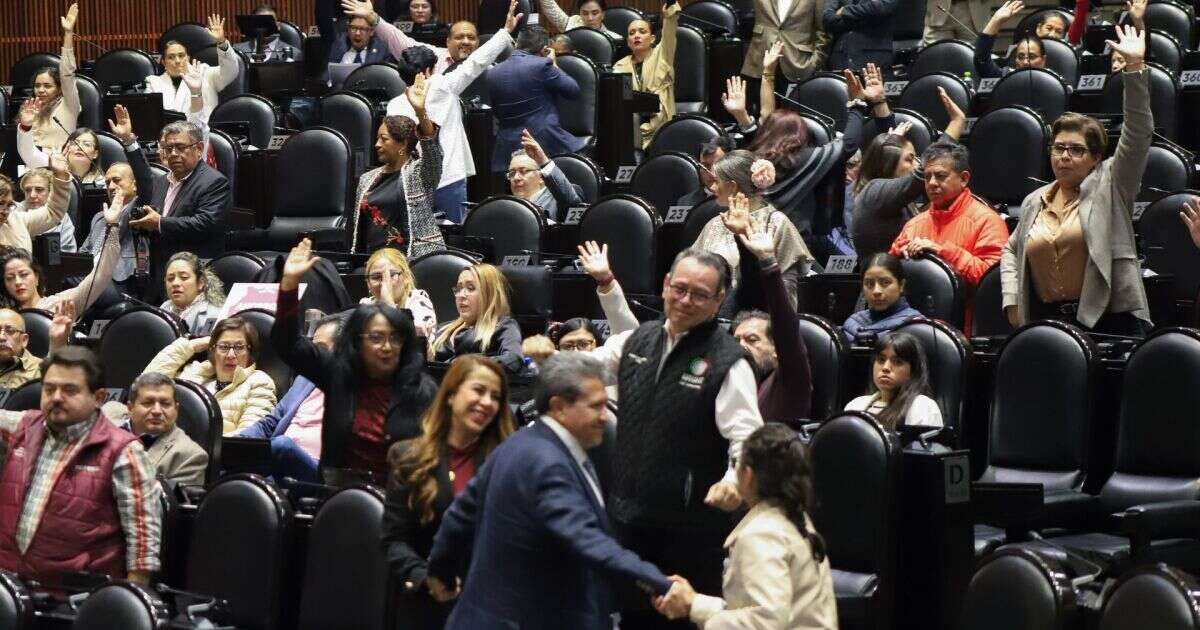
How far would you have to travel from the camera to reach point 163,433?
15.9 ft

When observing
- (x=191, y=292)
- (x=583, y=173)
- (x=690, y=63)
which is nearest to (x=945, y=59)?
(x=690, y=63)

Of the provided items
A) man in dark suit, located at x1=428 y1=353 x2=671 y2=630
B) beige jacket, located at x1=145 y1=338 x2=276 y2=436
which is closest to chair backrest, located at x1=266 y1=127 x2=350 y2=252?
beige jacket, located at x1=145 y1=338 x2=276 y2=436

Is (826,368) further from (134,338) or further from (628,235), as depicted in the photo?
(134,338)

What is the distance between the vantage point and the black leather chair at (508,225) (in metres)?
6.64

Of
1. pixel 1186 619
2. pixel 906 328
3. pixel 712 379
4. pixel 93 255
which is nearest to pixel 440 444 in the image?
pixel 712 379

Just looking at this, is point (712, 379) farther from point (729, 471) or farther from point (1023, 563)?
point (1023, 563)

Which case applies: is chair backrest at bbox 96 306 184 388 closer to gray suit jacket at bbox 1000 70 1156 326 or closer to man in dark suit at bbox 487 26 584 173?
man in dark suit at bbox 487 26 584 173

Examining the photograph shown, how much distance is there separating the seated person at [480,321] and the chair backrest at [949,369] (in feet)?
3.76

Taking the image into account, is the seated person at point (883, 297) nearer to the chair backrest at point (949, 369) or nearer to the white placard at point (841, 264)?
the chair backrest at point (949, 369)

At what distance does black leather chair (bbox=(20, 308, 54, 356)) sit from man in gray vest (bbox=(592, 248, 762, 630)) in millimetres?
2644

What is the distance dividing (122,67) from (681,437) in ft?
21.6

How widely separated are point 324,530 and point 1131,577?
1653 millimetres

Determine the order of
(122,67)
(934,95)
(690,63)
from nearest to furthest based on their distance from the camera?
1. (934,95)
2. (690,63)
3. (122,67)

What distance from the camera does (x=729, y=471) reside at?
12.1 ft
